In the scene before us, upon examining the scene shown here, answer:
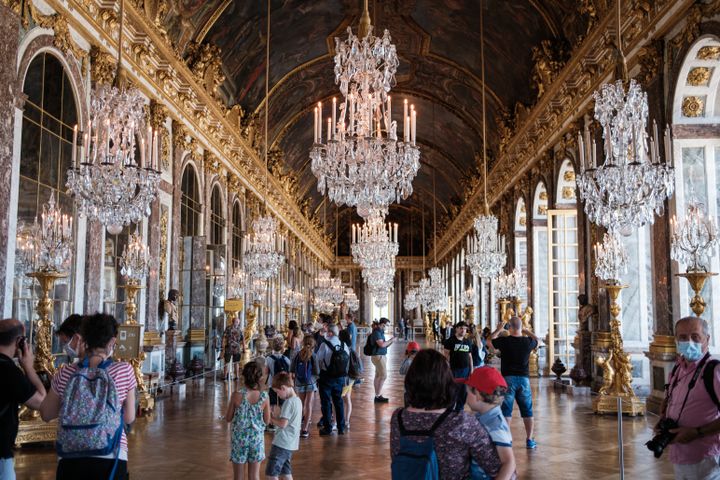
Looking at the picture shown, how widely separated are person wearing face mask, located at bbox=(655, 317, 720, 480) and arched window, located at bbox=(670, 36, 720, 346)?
6.26 m

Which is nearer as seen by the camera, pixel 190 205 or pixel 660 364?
pixel 660 364

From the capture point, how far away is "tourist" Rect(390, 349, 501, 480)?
271 cm

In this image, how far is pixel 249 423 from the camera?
193 inches

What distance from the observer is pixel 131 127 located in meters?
7.75

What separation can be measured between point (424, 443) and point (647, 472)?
4.57m

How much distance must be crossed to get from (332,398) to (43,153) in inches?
203

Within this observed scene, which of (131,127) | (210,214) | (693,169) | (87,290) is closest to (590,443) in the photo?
(693,169)

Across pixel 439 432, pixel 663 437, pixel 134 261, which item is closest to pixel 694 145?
pixel 663 437

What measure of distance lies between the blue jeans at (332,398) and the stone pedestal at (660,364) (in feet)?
→ 14.7

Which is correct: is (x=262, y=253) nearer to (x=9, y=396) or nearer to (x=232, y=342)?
(x=232, y=342)

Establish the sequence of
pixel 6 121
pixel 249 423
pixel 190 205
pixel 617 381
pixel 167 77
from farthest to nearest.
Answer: pixel 190 205 → pixel 167 77 → pixel 617 381 → pixel 6 121 → pixel 249 423

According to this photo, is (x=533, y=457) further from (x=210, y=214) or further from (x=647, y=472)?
(x=210, y=214)

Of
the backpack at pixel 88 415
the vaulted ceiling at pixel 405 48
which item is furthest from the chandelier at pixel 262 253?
the backpack at pixel 88 415

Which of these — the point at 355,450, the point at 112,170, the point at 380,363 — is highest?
the point at 112,170
